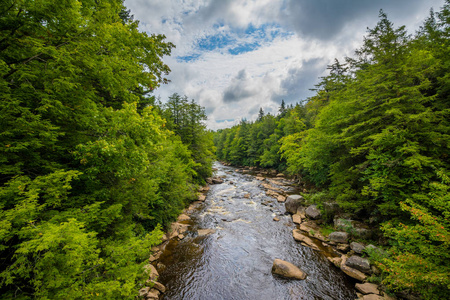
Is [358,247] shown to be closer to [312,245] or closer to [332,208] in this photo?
[312,245]

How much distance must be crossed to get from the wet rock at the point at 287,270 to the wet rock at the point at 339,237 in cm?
329

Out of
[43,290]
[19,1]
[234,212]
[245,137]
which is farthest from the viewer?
[245,137]

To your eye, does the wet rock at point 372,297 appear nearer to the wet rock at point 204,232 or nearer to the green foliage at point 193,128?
the wet rock at point 204,232

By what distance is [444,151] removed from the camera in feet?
22.0

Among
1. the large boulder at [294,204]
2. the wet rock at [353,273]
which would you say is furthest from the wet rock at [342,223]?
the large boulder at [294,204]

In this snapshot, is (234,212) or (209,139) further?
(209,139)

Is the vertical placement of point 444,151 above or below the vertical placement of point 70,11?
below

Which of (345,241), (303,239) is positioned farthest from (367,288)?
(303,239)

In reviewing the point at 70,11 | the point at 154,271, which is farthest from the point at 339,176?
the point at 70,11

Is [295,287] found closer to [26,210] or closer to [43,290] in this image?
[43,290]

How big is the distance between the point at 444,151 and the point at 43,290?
12961mm

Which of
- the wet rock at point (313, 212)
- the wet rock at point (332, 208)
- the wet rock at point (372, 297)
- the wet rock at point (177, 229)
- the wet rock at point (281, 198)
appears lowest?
the wet rock at point (177, 229)

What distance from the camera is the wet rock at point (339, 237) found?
8.94 m

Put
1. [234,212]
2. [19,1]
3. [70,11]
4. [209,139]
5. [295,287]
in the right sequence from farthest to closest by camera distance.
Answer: [209,139] < [234,212] < [295,287] < [70,11] < [19,1]
